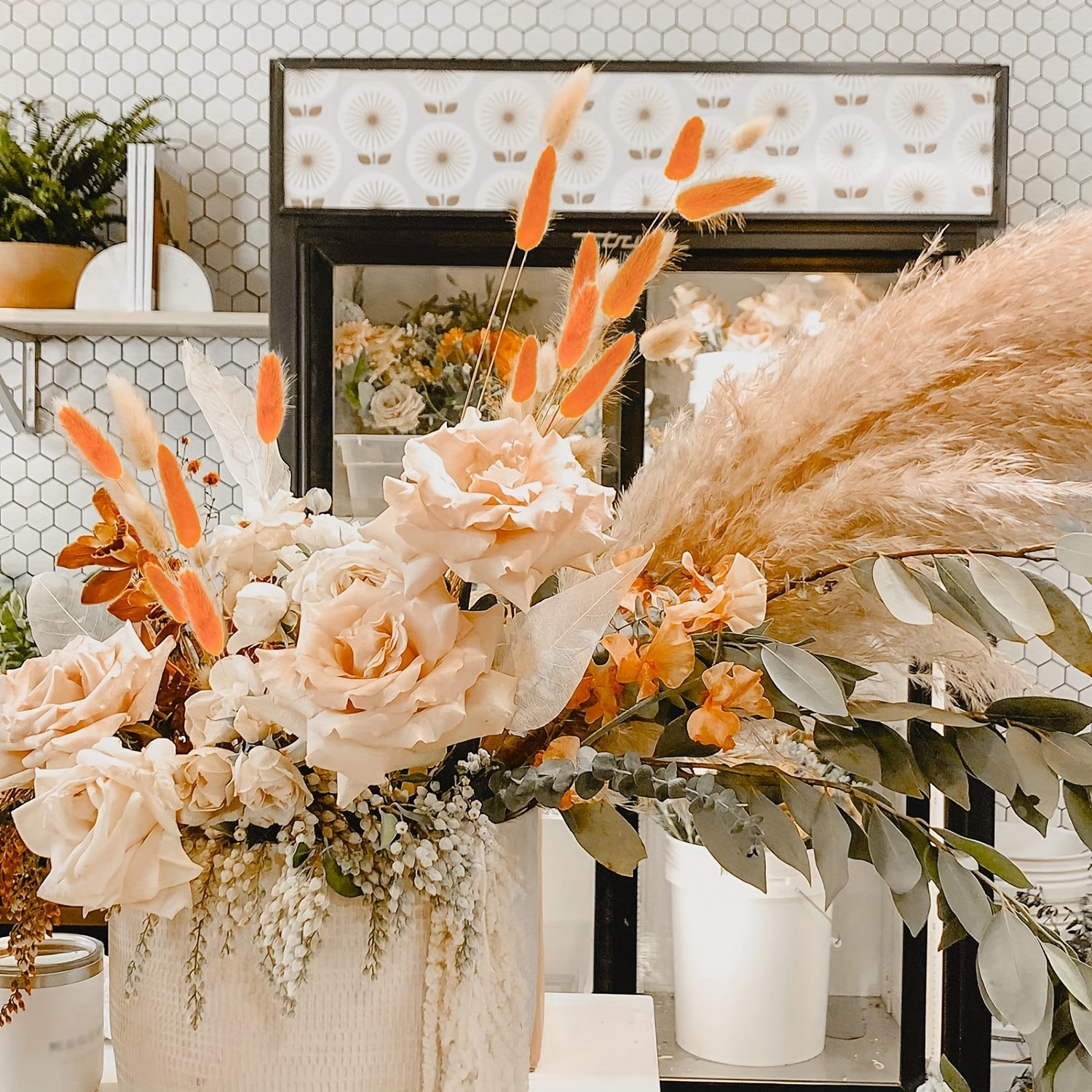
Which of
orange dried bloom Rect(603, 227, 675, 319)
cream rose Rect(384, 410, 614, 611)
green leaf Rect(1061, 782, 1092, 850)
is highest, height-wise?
orange dried bloom Rect(603, 227, 675, 319)

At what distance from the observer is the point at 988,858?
0.41 meters

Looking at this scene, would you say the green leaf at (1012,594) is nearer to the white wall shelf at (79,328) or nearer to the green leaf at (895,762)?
the green leaf at (895,762)

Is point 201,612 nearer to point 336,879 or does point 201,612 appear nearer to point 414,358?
point 336,879

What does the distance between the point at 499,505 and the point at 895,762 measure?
0.61 feet

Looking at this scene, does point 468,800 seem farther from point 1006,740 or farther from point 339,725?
point 1006,740

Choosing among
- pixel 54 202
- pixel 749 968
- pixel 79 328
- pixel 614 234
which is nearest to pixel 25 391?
pixel 79 328

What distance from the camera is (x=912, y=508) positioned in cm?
39

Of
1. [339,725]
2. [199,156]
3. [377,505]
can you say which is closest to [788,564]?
[339,725]

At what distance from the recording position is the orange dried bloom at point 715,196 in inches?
15.4

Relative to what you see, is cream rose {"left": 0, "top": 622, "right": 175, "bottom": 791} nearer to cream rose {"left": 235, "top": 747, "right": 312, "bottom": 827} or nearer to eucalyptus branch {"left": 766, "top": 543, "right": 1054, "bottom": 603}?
cream rose {"left": 235, "top": 747, "right": 312, "bottom": 827}

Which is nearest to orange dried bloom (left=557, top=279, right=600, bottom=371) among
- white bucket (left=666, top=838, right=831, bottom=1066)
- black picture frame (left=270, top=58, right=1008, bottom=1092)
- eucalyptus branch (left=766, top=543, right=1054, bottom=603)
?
eucalyptus branch (left=766, top=543, right=1054, bottom=603)

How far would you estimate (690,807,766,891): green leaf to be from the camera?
39cm

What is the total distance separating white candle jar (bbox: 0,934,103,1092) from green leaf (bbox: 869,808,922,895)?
1.19 feet

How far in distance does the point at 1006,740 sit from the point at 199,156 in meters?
2.27
